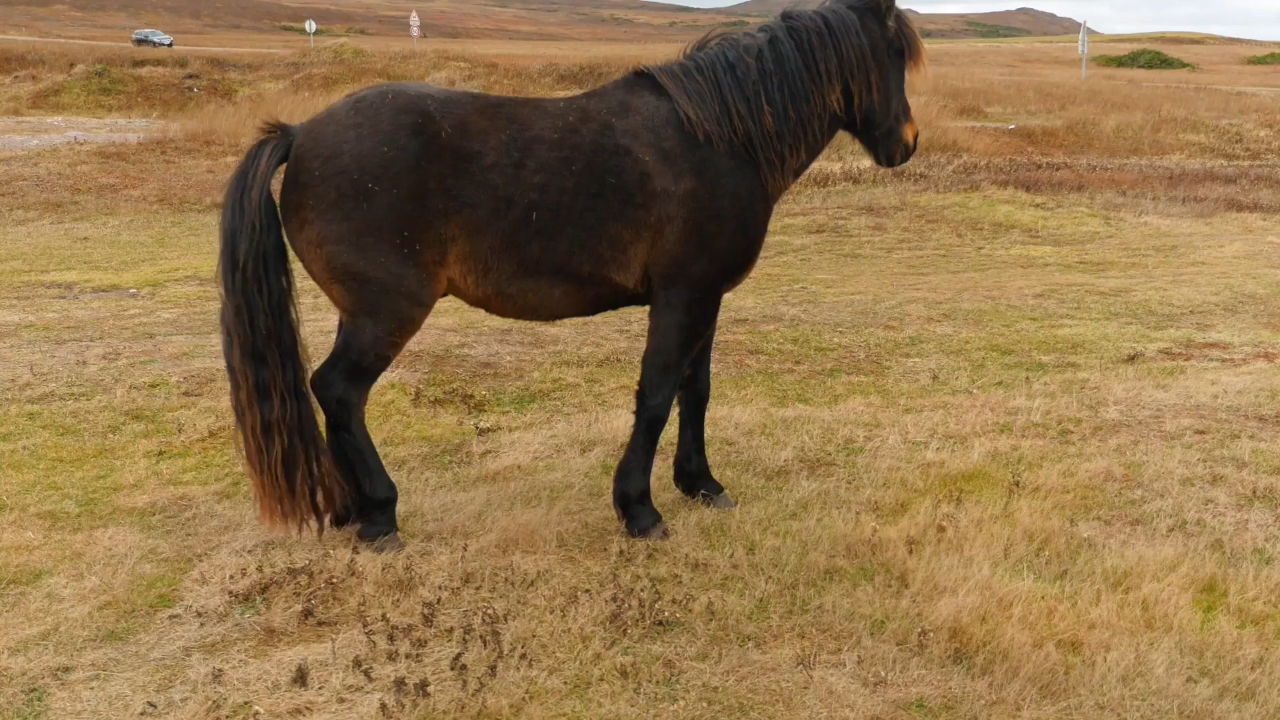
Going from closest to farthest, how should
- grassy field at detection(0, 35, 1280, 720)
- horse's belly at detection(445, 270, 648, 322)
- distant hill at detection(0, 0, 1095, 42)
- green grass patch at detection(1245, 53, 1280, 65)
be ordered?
1. grassy field at detection(0, 35, 1280, 720)
2. horse's belly at detection(445, 270, 648, 322)
3. green grass patch at detection(1245, 53, 1280, 65)
4. distant hill at detection(0, 0, 1095, 42)

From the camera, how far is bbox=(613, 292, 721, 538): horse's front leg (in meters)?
4.43

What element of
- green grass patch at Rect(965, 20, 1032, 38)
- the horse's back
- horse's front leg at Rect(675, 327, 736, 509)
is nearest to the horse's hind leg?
the horse's back

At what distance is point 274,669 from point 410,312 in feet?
4.87

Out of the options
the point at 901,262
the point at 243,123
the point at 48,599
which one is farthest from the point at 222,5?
the point at 48,599

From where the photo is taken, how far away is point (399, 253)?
4109 millimetres

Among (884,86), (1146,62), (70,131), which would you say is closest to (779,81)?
(884,86)

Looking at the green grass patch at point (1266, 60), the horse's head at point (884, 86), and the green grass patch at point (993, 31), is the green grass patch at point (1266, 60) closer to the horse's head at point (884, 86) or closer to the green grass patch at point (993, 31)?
the horse's head at point (884, 86)

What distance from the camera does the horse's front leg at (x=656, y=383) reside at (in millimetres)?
4430

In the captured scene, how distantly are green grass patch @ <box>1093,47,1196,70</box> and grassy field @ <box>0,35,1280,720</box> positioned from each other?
46.8 meters

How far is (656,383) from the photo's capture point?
4500mm

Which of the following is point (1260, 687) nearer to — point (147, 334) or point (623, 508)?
point (623, 508)

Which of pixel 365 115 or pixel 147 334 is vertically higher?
pixel 365 115

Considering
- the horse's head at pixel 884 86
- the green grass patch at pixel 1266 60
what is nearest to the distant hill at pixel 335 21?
the green grass patch at pixel 1266 60

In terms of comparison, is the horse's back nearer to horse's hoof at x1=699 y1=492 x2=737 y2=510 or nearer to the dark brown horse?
the dark brown horse
